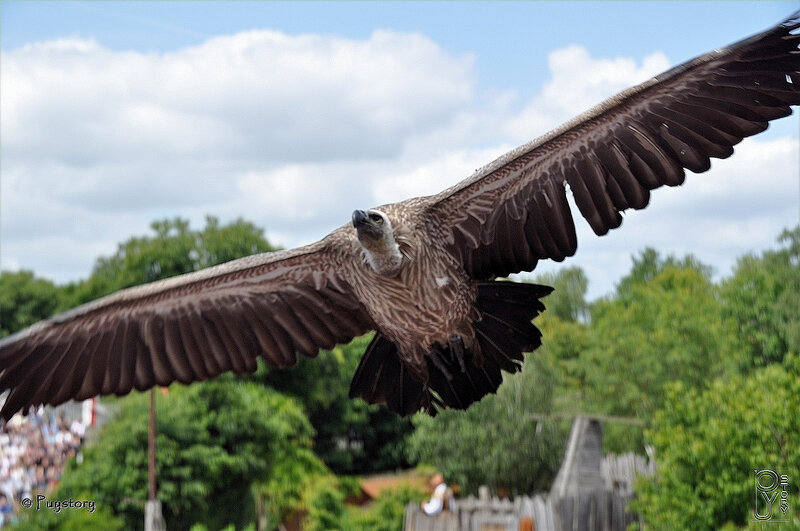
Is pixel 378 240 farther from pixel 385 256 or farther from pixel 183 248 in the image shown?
pixel 183 248

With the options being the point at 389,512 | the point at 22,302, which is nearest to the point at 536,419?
the point at 389,512

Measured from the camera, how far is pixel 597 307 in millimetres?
36594

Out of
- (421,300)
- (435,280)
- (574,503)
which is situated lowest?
(574,503)

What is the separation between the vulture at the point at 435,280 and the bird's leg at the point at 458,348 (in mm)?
10

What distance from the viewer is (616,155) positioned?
6.85 meters

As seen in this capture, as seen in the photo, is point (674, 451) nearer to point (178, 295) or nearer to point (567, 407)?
point (178, 295)

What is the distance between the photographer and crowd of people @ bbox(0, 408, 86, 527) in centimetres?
2394

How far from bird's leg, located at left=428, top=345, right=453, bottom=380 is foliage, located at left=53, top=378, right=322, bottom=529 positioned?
1830 cm

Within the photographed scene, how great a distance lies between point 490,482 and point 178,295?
18.7 meters

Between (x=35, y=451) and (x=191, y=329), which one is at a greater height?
(x=191, y=329)

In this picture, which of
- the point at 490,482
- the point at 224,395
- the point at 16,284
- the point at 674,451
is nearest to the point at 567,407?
the point at 490,482

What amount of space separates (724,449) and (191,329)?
8.78 m

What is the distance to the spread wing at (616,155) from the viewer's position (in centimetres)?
645

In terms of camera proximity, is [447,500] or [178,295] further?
[447,500]
